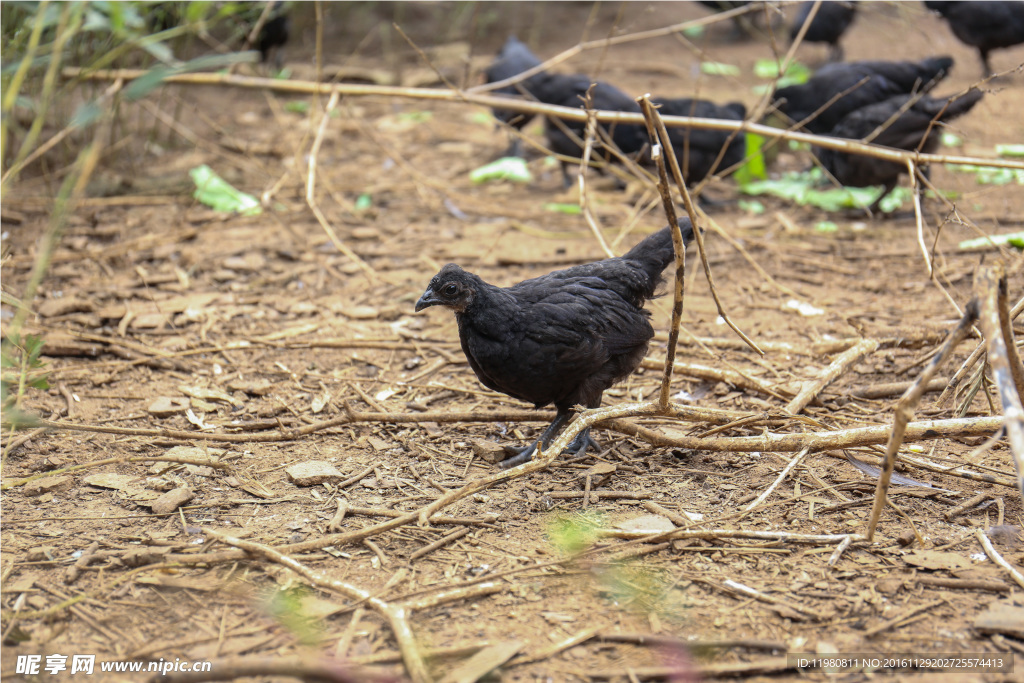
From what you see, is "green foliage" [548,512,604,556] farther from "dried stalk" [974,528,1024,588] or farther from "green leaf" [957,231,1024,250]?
"green leaf" [957,231,1024,250]

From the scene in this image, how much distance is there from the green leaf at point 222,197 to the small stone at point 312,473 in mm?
3989

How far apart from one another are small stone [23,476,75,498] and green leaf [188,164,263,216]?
397cm

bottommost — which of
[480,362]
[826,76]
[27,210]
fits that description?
[27,210]

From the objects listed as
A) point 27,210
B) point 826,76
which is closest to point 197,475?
point 27,210

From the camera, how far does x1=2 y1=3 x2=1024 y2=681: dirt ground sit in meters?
2.46

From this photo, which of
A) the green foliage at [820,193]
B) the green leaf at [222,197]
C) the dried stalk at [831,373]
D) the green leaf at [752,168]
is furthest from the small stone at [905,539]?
the green leaf at [222,197]

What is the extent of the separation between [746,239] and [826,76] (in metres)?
2.96

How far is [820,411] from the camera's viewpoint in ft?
12.9

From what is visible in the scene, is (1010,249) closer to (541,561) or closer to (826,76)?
(826,76)

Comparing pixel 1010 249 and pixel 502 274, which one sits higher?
pixel 1010 249

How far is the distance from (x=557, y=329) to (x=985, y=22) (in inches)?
304

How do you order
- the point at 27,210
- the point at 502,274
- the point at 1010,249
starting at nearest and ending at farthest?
the point at 1010,249 < the point at 502,274 < the point at 27,210

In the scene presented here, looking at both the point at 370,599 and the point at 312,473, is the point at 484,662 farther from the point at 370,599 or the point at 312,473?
the point at 312,473

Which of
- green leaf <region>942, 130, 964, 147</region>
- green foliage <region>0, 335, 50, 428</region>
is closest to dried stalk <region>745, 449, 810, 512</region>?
green foliage <region>0, 335, 50, 428</region>
